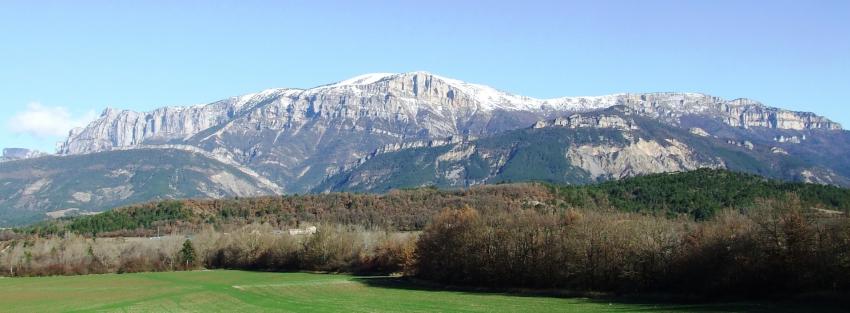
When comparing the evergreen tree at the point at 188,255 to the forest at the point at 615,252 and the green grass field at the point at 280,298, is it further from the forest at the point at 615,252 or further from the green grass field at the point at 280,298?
the green grass field at the point at 280,298

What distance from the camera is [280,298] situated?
4072 inches

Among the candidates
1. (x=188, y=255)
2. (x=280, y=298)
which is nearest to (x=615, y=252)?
(x=280, y=298)

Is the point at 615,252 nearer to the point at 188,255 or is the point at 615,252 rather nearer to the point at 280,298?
the point at 280,298

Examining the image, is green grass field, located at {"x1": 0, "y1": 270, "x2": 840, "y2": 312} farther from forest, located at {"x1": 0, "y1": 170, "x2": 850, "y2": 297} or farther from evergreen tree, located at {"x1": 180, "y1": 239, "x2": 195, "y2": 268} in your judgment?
evergreen tree, located at {"x1": 180, "y1": 239, "x2": 195, "y2": 268}

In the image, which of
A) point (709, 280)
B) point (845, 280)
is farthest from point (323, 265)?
point (845, 280)

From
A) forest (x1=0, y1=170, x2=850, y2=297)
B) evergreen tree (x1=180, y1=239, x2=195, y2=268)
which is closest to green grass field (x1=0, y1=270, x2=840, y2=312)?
forest (x1=0, y1=170, x2=850, y2=297)

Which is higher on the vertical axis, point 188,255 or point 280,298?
point 188,255

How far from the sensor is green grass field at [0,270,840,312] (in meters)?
84.5

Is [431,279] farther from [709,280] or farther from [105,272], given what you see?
[105,272]

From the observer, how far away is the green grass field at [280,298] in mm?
84481

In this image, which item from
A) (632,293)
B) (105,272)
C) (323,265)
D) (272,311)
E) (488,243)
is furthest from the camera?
(105,272)

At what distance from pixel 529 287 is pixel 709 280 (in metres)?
27.8

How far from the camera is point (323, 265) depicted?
171m

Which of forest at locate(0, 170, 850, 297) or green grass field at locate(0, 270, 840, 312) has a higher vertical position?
forest at locate(0, 170, 850, 297)
